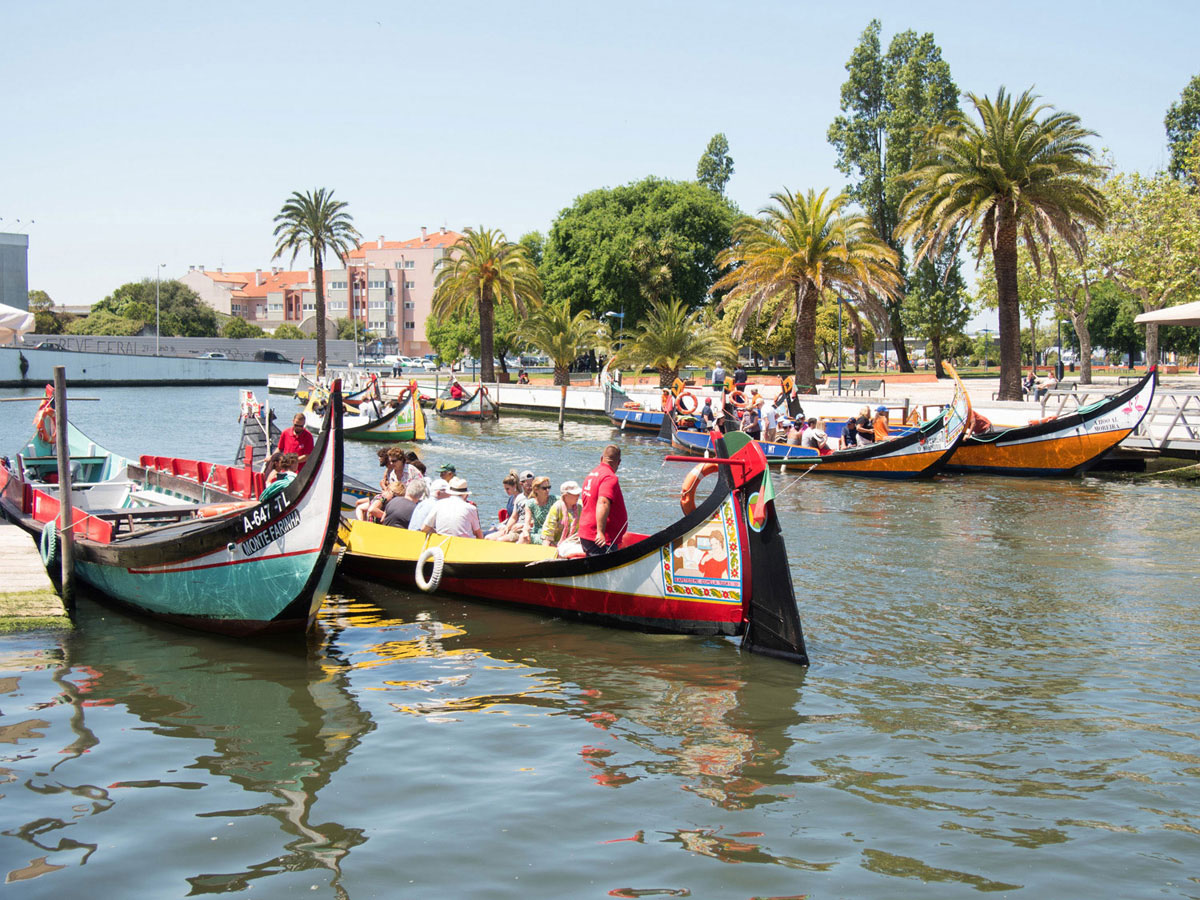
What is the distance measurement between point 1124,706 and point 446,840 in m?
→ 5.79

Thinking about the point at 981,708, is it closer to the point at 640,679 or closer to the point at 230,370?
the point at 640,679

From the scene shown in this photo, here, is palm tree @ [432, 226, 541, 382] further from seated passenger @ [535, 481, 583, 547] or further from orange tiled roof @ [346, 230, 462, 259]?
orange tiled roof @ [346, 230, 462, 259]

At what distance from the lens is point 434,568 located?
11570 mm

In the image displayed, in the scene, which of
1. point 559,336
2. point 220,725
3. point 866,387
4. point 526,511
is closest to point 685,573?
point 526,511

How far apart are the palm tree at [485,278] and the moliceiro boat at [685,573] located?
42.4 m

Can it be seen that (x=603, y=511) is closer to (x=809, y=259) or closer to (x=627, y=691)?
(x=627, y=691)

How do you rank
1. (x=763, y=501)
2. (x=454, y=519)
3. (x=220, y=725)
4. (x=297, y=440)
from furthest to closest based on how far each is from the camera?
(x=297, y=440)
(x=454, y=519)
(x=763, y=501)
(x=220, y=725)

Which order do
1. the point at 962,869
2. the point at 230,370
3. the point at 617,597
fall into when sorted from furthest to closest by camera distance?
1. the point at 230,370
2. the point at 617,597
3. the point at 962,869

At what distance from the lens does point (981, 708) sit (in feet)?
27.5

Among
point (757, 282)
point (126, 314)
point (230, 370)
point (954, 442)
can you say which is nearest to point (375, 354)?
point (126, 314)

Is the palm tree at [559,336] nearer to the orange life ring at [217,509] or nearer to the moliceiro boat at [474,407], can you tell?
the moliceiro boat at [474,407]

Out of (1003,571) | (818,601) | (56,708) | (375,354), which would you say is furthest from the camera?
(375,354)

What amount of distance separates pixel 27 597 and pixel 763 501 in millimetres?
8110

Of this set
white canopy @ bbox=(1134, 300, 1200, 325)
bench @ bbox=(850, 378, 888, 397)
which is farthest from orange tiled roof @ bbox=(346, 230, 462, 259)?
white canopy @ bbox=(1134, 300, 1200, 325)
